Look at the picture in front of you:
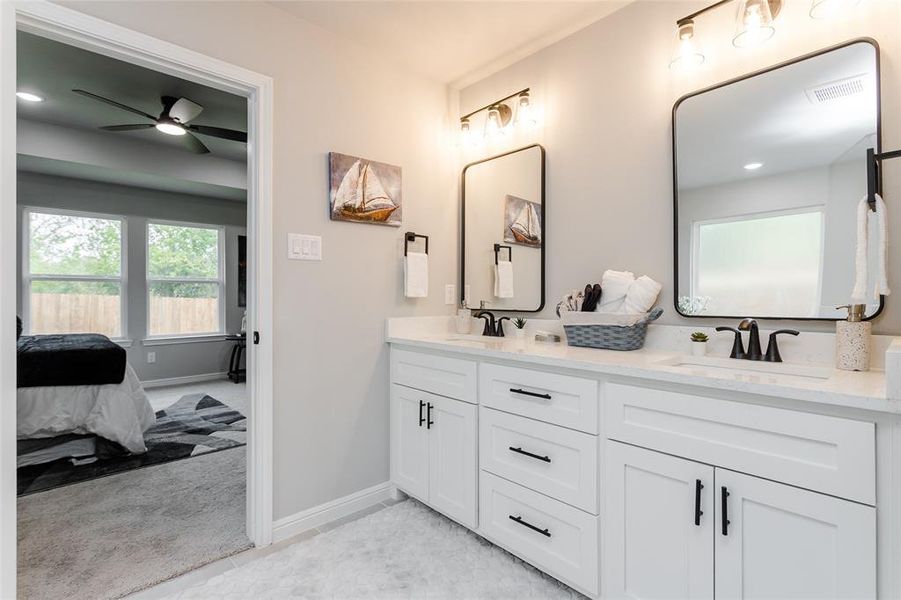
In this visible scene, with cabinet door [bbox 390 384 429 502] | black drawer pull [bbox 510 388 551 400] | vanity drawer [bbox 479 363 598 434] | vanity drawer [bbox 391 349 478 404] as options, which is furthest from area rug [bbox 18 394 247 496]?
black drawer pull [bbox 510 388 551 400]

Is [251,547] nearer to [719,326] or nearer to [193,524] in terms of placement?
[193,524]

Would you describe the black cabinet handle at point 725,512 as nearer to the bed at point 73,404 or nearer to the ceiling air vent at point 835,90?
the ceiling air vent at point 835,90

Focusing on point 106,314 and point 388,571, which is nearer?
point 388,571

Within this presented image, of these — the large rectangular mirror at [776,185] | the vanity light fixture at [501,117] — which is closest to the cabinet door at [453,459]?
the large rectangular mirror at [776,185]

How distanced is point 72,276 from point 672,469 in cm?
593

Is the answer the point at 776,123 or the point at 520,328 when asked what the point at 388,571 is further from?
the point at 776,123

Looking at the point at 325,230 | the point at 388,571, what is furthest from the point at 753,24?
the point at 388,571

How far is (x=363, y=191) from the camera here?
2.30 meters

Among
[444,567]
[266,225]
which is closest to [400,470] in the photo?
[444,567]

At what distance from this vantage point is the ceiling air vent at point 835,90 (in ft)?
4.77

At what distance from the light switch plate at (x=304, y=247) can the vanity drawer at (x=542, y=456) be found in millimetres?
1083

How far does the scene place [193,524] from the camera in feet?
7.02

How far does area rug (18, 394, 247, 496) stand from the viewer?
8.70ft

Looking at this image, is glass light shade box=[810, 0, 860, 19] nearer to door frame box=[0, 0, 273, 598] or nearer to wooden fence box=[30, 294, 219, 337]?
door frame box=[0, 0, 273, 598]
